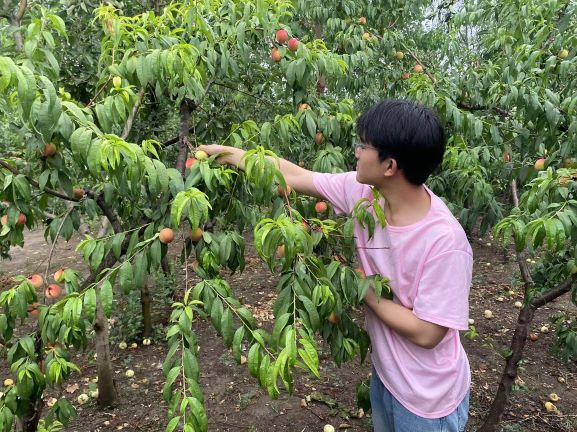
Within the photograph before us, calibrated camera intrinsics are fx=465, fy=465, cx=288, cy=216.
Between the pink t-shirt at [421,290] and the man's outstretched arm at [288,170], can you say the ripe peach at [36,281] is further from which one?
the pink t-shirt at [421,290]

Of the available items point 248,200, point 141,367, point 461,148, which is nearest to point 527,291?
point 461,148

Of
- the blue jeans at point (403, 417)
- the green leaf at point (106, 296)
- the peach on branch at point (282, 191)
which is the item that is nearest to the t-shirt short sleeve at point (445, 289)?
the blue jeans at point (403, 417)

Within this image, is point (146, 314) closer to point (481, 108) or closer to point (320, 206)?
point (320, 206)

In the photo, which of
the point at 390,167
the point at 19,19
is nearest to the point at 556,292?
the point at 390,167

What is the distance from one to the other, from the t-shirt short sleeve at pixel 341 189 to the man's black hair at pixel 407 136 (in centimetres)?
31

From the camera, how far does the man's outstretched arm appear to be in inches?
67.4

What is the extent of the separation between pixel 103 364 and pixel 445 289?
278cm

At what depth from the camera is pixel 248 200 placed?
195 centimetres

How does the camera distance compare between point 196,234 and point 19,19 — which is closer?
point 196,234

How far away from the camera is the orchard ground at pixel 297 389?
11.1 ft

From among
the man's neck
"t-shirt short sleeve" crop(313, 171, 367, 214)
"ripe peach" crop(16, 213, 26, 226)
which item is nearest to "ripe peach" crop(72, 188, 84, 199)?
"ripe peach" crop(16, 213, 26, 226)

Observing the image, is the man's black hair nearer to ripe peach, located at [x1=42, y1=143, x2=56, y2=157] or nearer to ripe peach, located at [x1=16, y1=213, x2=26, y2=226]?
ripe peach, located at [x1=42, y1=143, x2=56, y2=157]

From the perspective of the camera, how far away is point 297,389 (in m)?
3.76

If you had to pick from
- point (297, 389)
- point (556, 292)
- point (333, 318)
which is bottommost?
point (297, 389)
